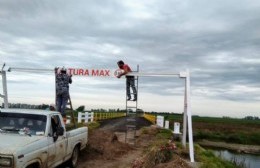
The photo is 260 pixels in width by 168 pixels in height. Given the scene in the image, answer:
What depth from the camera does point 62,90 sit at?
15.1 meters

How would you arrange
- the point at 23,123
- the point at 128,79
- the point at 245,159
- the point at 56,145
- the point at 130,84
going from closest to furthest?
the point at 23,123, the point at 56,145, the point at 128,79, the point at 130,84, the point at 245,159

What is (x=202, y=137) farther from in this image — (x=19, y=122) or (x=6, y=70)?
(x=19, y=122)

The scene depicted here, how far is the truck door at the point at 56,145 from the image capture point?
10.1 meters

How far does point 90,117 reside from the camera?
2981 centimetres

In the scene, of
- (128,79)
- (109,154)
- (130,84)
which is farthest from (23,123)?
(130,84)

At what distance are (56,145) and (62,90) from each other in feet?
16.3

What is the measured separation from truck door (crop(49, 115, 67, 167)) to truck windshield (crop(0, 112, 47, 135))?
0.34 metres

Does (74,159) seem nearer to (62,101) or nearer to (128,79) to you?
(62,101)

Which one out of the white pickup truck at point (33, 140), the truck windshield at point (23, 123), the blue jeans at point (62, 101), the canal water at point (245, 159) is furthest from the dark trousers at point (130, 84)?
the canal water at point (245, 159)

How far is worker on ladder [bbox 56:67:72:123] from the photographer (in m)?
15.1

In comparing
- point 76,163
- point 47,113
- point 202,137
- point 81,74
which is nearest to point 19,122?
point 47,113

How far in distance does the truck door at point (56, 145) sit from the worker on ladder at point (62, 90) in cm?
406

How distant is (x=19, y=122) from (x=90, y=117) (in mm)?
19728

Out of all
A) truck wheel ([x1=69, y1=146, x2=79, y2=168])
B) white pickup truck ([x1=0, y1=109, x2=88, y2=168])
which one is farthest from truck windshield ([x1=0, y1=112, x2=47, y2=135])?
truck wheel ([x1=69, y1=146, x2=79, y2=168])
